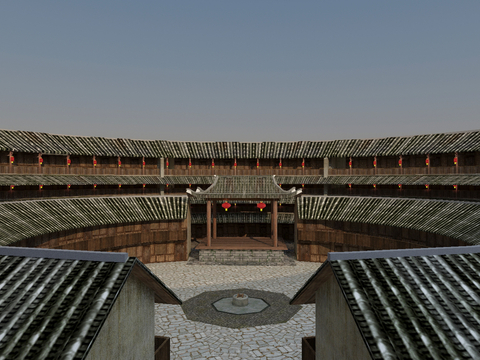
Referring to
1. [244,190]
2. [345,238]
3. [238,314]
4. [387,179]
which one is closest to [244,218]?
[244,190]

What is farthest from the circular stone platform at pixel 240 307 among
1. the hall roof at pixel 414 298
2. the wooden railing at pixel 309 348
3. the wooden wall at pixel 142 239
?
the hall roof at pixel 414 298

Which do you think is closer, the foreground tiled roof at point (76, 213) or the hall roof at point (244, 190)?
the foreground tiled roof at point (76, 213)

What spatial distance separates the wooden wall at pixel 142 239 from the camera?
25.3 meters

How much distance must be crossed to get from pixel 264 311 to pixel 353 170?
20802mm

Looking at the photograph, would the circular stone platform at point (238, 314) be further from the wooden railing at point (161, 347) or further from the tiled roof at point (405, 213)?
the tiled roof at point (405, 213)

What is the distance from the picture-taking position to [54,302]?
20.5ft

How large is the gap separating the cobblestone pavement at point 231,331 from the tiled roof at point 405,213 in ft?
22.2

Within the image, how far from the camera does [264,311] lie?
18.3 metres

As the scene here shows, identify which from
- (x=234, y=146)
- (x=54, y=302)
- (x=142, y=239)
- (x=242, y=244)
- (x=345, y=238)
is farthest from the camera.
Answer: (x=234, y=146)

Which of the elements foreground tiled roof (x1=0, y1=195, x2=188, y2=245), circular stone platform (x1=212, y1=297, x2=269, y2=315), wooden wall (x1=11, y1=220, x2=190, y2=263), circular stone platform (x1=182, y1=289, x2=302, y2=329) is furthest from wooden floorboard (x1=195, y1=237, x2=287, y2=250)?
circular stone platform (x1=212, y1=297, x2=269, y2=315)

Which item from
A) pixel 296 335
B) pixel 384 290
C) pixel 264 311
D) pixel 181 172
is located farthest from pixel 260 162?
pixel 384 290

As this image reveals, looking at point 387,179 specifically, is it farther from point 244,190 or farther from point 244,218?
point 244,218

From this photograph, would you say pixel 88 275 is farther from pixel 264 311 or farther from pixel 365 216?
pixel 365 216

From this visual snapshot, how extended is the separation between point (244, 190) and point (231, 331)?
48.3ft
